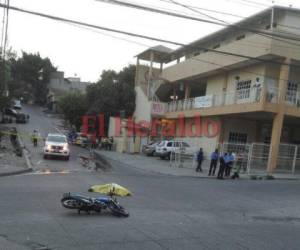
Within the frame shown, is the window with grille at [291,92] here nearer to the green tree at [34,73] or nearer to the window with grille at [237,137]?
the window with grille at [237,137]

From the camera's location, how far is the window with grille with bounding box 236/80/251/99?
29.8 meters

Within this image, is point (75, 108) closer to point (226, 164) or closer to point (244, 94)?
point (244, 94)

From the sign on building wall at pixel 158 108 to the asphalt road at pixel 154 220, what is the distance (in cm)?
2617

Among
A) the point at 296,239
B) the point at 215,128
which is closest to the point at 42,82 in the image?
the point at 215,128

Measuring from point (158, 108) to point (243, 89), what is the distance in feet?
43.9

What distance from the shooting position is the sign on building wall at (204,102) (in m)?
33.9

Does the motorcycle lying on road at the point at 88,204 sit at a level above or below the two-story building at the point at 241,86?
below

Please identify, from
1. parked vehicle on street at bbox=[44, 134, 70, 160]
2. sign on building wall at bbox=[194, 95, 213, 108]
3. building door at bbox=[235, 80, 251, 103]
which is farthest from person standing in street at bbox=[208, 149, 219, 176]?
parked vehicle on street at bbox=[44, 134, 70, 160]

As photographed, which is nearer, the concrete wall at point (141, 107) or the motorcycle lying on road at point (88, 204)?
the motorcycle lying on road at point (88, 204)

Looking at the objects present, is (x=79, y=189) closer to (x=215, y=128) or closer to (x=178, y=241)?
(x=178, y=241)

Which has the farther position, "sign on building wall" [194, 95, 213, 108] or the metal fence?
"sign on building wall" [194, 95, 213, 108]

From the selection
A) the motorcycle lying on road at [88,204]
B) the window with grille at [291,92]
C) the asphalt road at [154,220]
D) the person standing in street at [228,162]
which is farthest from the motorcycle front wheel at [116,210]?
the window with grille at [291,92]

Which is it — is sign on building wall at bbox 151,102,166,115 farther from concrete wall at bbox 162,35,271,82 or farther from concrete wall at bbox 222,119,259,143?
concrete wall at bbox 222,119,259,143

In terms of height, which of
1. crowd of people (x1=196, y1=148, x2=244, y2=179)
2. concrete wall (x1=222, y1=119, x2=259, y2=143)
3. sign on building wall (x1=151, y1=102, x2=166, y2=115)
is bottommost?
crowd of people (x1=196, y1=148, x2=244, y2=179)
